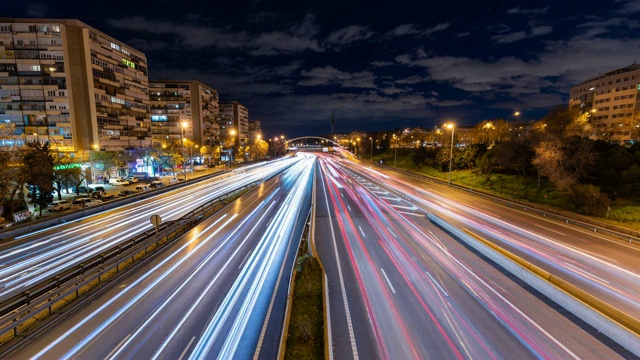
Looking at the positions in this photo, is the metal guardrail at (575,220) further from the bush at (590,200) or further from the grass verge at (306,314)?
the grass verge at (306,314)

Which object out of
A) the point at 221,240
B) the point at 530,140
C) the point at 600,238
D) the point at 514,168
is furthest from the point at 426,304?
the point at 514,168

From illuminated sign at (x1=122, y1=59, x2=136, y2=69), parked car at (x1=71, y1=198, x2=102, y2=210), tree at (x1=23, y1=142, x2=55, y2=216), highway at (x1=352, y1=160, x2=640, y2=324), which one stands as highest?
illuminated sign at (x1=122, y1=59, x2=136, y2=69)

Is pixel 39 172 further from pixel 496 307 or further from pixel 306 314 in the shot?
pixel 496 307

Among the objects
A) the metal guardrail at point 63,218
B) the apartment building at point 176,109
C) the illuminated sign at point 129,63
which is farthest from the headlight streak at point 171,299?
the apartment building at point 176,109

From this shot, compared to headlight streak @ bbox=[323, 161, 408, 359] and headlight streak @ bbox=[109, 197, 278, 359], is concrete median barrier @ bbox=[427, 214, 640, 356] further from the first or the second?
headlight streak @ bbox=[109, 197, 278, 359]

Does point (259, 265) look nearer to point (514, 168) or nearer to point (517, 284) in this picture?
point (517, 284)

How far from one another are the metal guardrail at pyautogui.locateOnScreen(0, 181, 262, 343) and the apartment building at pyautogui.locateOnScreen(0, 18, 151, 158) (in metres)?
41.2

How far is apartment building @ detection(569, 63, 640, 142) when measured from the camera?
79.0 m

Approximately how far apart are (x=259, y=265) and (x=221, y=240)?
591 centimetres

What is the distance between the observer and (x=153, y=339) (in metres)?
10.6

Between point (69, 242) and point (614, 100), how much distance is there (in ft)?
417

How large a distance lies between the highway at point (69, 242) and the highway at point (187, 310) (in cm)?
517

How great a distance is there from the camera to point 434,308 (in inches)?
509

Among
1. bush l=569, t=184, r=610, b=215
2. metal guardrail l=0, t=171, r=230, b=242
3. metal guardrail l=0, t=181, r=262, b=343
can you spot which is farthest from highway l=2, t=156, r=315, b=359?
bush l=569, t=184, r=610, b=215
